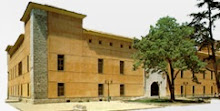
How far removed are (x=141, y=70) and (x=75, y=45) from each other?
1156 cm

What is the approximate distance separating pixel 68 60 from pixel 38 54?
3509 millimetres

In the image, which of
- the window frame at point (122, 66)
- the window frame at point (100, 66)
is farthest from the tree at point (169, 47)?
the window frame at point (122, 66)

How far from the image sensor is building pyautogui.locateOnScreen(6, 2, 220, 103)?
2495 cm

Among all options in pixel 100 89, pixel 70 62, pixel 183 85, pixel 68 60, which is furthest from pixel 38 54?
pixel 183 85

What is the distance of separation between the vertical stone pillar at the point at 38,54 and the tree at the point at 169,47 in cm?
1044

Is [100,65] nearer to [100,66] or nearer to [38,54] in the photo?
[100,66]

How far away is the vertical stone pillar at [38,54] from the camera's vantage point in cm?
2436

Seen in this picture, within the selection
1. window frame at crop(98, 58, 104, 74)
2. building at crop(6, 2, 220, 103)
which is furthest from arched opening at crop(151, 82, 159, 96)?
window frame at crop(98, 58, 104, 74)

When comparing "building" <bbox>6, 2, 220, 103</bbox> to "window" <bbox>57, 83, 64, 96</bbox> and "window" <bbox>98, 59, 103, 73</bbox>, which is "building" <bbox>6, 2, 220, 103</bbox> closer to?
"window" <bbox>98, 59, 103, 73</bbox>

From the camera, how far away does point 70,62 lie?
89.4 ft

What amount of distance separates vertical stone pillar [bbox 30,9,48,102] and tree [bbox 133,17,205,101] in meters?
10.4

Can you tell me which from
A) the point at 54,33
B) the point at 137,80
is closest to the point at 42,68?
the point at 54,33

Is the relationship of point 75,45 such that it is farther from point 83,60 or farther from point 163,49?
point 163,49

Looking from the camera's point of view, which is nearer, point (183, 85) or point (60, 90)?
point (60, 90)
